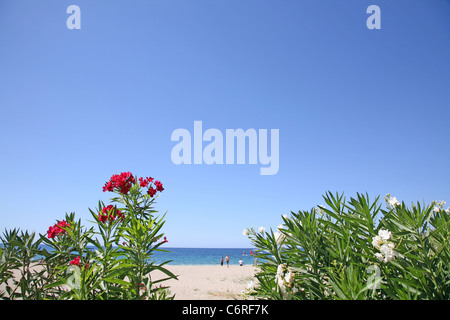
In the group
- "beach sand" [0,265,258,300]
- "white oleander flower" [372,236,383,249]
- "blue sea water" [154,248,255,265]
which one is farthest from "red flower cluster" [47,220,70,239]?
"blue sea water" [154,248,255,265]

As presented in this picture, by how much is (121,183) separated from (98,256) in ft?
3.98

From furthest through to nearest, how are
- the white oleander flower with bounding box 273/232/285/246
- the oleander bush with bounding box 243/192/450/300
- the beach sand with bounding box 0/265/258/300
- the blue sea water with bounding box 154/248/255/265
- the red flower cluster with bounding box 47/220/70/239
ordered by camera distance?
the blue sea water with bounding box 154/248/255/265 → the beach sand with bounding box 0/265/258/300 → the red flower cluster with bounding box 47/220/70/239 → the white oleander flower with bounding box 273/232/285/246 → the oleander bush with bounding box 243/192/450/300

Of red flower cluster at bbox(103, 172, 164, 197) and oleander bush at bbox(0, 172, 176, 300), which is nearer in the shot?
oleander bush at bbox(0, 172, 176, 300)

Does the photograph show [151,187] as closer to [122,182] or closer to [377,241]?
[122,182]

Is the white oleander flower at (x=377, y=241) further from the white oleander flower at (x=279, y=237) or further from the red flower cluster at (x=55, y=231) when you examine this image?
the red flower cluster at (x=55, y=231)

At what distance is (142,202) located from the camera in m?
3.21

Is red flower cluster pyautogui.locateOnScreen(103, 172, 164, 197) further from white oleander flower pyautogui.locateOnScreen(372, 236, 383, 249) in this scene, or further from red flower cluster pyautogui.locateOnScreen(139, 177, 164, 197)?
white oleander flower pyautogui.locateOnScreen(372, 236, 383, 249)

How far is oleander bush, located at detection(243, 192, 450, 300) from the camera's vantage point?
1.47 metres

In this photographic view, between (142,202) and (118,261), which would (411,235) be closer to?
(118,261)

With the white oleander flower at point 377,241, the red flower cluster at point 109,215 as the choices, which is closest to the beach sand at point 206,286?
the red flower cluster at point 109,215

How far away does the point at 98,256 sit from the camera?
2.00 meters

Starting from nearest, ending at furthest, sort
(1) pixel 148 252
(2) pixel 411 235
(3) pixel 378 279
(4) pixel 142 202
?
(3) pixel 378 279 < (2) pixel 411 235 < (1) pixel 148 252 < (4) pixel 142 202
